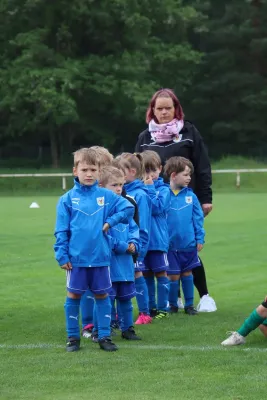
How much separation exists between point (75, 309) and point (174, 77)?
45110 millimetres

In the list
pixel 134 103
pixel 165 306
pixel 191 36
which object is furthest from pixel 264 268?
pixel 191 36

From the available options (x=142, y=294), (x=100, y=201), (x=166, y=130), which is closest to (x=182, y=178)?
(x=166, y=130)

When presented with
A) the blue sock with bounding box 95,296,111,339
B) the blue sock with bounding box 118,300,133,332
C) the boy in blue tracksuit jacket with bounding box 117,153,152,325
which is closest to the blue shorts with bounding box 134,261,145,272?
the boy in blue tracksuit jacket with bounding box 117,153,152,325

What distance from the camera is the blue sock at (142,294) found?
9.18 meters

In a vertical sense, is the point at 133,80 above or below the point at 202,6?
below

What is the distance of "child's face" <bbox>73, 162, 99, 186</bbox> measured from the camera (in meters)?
7.73

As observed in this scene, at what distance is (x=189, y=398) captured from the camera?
19.9ft

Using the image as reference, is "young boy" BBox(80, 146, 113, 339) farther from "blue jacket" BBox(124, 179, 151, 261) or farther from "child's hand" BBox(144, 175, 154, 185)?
"child's hand" BBox(144, 175, 154, 185)

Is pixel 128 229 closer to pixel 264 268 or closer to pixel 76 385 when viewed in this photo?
pixel 76 385

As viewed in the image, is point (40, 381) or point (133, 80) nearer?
point (40, 381)

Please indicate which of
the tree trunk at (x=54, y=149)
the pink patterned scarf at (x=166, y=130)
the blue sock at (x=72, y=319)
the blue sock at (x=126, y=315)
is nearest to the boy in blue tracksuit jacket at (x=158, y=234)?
the pink patterned scarf at (x=166, y=130)

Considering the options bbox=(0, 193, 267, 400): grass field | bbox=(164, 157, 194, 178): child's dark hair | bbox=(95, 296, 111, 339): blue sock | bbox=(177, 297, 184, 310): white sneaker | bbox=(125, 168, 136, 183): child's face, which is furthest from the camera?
bbox=(177, 297, 184, 310): white sneaker

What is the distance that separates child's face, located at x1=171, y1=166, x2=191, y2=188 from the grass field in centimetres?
127

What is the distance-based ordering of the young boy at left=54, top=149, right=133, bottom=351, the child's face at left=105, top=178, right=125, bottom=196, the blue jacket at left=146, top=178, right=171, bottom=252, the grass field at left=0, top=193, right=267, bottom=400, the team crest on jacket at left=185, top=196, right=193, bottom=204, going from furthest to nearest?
the team crest on jacket at left=185, top=196, right=193, bottom=204, the blue jacket at left=146, top=178, right=171, bottom=252, the child's face at left=105, top=178, right=125, bottom=196, the young boy at left=54, top=149, right=133, bottom=351, the grass field at left=0, top=193, right=267, bottom=400
